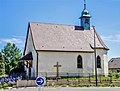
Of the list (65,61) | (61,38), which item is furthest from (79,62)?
(61,38)

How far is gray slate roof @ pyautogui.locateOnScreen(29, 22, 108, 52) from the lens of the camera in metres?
37.0

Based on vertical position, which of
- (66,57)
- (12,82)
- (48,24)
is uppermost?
(48,24)

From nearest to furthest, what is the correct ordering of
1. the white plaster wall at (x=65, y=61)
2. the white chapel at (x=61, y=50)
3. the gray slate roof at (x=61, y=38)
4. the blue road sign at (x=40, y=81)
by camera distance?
the blue road sign at (x=40, y=81) → the white plaster wall at (x=65, y=61) → the white chapel at (x=61, y=50) → the gray slate roof at (x=61, y=38)

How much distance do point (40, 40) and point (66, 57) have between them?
16.0 feet

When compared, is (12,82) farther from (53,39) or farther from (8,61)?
(8,61)

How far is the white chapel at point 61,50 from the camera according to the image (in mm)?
36500

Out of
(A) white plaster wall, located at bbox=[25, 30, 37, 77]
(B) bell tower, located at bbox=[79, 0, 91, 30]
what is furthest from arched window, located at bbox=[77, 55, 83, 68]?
(A) white plaster wall, located at bbox=[25, 30, 37, 77]

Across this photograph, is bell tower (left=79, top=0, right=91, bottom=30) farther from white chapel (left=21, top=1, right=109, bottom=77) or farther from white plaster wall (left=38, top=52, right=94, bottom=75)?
white plaster wall (left=38, top=52, right=94, bottom=75)

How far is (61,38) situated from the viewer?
127ft

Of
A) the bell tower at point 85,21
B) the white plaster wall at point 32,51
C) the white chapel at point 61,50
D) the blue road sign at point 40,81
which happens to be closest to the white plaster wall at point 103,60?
the white chapel at point 61,50

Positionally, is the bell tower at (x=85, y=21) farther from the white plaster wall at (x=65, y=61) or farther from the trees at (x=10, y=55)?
the trees at (x=10, y=55)

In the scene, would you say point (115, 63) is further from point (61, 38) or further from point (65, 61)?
point (65, 61)

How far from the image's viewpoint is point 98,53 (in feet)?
131

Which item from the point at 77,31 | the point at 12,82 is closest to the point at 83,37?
the point at 77,31
